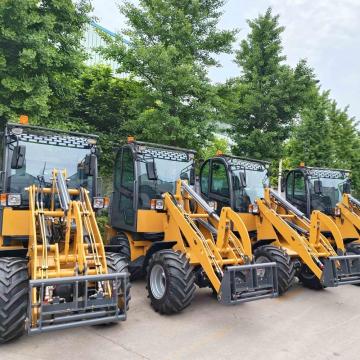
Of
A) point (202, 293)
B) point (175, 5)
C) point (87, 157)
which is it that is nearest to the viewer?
point (87, 157)

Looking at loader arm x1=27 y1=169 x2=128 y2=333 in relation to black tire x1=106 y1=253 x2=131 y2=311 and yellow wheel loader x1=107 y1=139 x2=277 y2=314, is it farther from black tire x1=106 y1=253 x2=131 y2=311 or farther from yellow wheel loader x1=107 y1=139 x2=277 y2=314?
yellow wheel loader x1=107 y1=139 x2=277 y2=314

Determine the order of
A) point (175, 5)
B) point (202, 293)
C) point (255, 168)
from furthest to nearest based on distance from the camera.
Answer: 1. point (175, 5)
2. point (255, 168)
3. point (202, 293)

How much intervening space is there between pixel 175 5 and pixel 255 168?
5.50m

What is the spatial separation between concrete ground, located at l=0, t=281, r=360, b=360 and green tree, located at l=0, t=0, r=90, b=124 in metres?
4.92

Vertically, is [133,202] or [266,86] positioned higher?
[266,86]

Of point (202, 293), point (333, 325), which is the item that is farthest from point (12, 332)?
point (333, 325)

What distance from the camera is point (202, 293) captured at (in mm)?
7309

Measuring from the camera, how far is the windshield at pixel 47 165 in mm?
6043

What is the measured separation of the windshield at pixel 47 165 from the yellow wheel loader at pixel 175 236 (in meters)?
1.22

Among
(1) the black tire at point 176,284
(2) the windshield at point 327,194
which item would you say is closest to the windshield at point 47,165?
(1) the black tire at point 176,284

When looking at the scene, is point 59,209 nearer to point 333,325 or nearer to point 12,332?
point 12,332

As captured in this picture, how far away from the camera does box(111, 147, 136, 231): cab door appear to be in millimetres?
7652

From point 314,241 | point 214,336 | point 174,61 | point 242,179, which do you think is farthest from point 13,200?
point 174,61

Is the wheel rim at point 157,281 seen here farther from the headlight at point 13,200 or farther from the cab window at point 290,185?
the cab window at point 290,185
